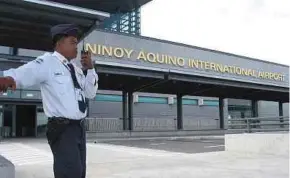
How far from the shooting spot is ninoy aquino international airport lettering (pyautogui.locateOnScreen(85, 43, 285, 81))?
27156 mm

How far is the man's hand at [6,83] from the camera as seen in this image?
2766 mm

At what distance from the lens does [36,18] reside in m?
6.83

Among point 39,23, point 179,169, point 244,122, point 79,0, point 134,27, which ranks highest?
point 134,27

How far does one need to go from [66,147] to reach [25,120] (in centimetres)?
2844

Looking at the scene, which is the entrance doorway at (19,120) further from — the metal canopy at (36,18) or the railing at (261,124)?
the metal canopy at (36,18)

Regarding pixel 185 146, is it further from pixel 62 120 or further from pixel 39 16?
pixel 62 120

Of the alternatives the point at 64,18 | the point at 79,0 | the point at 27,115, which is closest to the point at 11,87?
the point at 64,18

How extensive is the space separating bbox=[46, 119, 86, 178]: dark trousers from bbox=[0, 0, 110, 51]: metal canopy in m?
3.74

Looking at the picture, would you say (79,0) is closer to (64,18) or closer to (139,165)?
(139,165)

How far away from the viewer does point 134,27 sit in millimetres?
49062

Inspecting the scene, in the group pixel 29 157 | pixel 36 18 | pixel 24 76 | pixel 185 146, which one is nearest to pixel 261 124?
pixel 185 146

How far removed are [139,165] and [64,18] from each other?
4.03 metres

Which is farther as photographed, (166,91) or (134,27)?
(134,27)

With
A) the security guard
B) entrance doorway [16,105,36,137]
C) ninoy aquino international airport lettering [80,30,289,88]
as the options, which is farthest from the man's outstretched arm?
entrance doorway [16,105,36,137]
